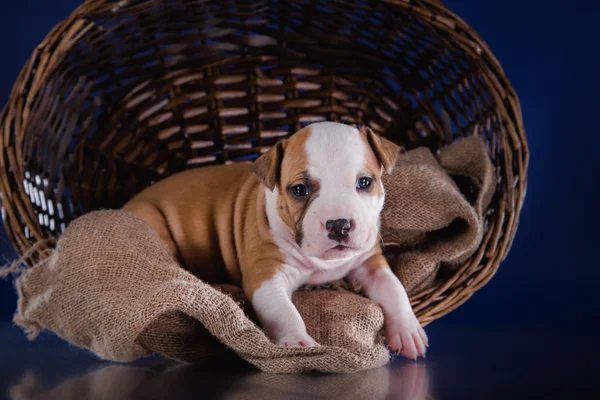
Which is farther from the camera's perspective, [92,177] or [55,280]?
[92,177]

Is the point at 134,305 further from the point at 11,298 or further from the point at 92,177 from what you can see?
the point at 11,298

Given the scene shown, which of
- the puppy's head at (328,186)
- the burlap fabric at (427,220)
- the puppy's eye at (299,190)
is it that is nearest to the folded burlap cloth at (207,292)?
the burlap fabric at (427,220)

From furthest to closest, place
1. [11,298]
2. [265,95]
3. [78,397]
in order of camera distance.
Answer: [11,298] → [265,95] → [78,397]

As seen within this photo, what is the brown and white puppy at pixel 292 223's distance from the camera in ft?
6.43

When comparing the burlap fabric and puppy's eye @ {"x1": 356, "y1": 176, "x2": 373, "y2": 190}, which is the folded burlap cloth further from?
puppy's eye @ {"x1": 356, "y1": 176, "x2": 373, "y2": 190}

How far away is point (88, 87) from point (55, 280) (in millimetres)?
1040

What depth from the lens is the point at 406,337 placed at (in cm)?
213

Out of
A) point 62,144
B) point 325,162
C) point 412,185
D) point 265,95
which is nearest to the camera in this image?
point 325,162

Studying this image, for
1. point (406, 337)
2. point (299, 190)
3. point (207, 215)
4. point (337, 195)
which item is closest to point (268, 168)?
point (299, 190)

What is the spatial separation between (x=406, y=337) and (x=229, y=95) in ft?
4.62

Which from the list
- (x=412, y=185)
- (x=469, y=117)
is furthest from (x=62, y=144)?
(x=469, y=117)

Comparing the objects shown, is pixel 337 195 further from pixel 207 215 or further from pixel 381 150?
pixel 207 215

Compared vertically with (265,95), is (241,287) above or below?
below

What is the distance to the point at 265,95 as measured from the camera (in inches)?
121
